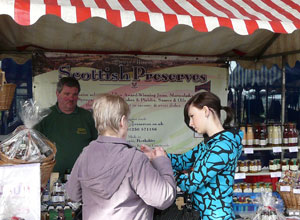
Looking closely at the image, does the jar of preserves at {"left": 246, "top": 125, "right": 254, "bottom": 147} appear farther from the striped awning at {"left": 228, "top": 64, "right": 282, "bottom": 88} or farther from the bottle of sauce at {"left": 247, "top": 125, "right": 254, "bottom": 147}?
the striped awning at {"left": 228, "top": 64, "right": 282, "bottom": 88}

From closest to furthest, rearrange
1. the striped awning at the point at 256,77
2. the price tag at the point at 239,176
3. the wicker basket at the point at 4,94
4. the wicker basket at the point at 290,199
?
the wicker basket at the point at 4,94
the wicker basket at the point at 290,199
the price tag at the point at 239,176
the striped awning at the point at 256,77

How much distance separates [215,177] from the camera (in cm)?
184

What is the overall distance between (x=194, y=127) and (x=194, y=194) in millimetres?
375

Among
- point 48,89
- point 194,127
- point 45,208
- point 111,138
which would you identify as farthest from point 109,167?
point 48,89

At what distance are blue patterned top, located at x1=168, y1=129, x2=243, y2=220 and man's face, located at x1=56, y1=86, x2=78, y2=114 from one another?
1.86 metres

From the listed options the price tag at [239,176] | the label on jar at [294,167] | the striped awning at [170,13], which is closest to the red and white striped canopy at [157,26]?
the striped awning at [170,13]

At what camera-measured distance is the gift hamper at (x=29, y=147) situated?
6.28 feet

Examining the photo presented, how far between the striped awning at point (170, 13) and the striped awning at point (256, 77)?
1554mm

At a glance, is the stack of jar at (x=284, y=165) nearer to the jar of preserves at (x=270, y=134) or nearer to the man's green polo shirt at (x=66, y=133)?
the jar of preserves at (x=270, y=134)

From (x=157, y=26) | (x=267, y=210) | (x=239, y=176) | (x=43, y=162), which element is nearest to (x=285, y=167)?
(x=239, y=176)

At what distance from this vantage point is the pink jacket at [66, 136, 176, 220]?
4.85 feet

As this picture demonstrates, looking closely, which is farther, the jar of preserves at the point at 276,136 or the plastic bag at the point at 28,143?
the jar of preserves at the point at 276,136

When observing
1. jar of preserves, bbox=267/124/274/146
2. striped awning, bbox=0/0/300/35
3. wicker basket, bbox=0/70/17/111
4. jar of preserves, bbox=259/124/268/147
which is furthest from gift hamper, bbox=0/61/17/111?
jar of preserves, bbox=267/124/274/146

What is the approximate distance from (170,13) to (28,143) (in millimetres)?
1178
